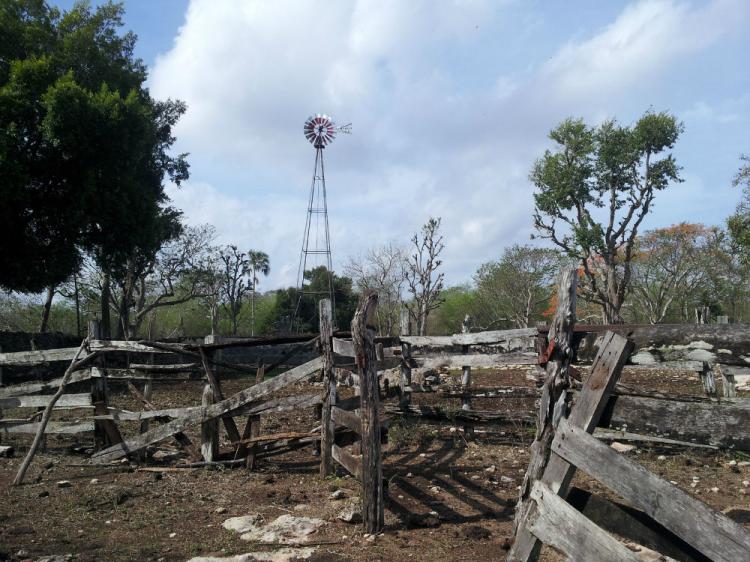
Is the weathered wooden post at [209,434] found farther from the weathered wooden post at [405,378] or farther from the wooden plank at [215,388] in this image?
the weathered wooden post at [405,378]

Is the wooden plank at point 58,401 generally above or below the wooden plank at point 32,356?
below

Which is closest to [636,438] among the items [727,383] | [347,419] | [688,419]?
[727,383]

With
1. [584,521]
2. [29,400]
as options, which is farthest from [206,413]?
[584,521]

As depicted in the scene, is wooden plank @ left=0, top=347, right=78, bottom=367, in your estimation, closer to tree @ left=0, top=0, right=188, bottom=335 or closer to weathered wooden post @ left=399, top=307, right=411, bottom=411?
weathered wooden post @ left=399, top=307, right=411, bottom=411

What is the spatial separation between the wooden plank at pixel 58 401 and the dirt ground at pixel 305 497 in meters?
0.71

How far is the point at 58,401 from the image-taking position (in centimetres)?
812

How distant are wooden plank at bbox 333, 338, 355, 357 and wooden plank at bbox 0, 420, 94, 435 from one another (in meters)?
3.84

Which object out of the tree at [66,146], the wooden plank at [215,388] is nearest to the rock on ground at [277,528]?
the wooden plank at [215,388]

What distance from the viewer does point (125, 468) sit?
7.38 metres

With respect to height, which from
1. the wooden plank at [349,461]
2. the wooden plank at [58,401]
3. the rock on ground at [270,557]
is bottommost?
the rock on ground at [270,557]

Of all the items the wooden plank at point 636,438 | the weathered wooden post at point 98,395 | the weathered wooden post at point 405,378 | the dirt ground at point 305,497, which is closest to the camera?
the dirt ground at point 305,497

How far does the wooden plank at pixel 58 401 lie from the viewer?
26.4ft

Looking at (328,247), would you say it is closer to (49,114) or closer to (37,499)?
(49,114)

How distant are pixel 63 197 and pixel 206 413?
1334 centimetres
